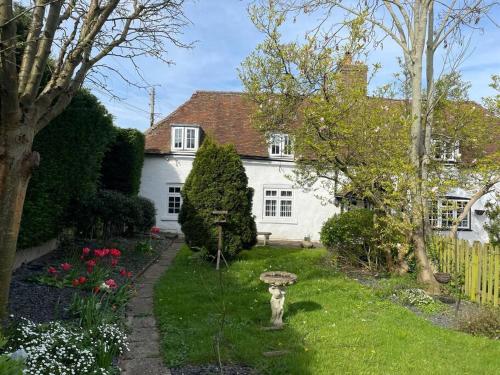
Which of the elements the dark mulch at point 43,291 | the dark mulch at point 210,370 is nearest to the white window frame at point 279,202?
the dark mulch at point 43,291

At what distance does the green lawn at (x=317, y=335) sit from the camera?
5.03 meters

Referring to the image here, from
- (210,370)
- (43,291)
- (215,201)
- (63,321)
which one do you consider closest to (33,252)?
(43,291)

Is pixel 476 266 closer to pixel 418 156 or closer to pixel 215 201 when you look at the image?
pixel 418 156

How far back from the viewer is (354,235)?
12.6 m

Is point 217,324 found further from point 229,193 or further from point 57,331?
point 229,193

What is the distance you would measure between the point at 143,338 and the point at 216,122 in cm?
1776

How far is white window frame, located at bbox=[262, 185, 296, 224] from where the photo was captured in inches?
859

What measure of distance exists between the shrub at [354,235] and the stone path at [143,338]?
5552mm

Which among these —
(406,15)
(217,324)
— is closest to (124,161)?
(406,15)

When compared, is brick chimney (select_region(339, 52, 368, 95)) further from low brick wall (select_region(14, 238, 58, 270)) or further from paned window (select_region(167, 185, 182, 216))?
paned window (select_region(167, 185, 182, 216))

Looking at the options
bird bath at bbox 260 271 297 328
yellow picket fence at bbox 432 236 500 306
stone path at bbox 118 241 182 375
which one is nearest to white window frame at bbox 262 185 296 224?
yellow picket fence at bbox 432 236 500 306

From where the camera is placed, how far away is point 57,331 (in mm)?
4668

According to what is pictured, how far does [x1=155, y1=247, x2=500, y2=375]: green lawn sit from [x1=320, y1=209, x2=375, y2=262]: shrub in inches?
116

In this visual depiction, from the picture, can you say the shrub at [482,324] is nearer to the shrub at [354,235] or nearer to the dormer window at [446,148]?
the shrub at [354,235]
